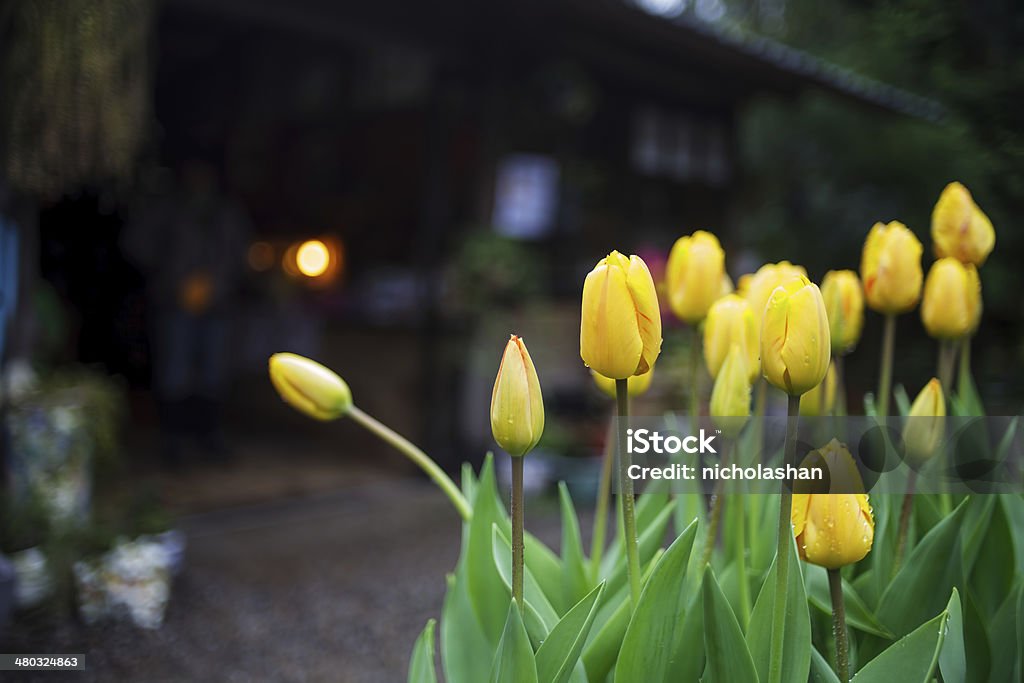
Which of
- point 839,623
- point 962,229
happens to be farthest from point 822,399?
point 839,623

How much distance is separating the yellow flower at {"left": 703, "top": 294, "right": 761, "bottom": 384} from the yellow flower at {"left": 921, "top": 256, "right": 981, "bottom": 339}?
33cm

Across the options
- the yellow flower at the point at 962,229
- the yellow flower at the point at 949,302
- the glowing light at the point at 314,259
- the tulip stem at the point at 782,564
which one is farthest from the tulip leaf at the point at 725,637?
the glowing light at the point at 314,259

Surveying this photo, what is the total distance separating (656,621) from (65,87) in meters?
2.45

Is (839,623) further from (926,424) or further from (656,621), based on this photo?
(926,424)

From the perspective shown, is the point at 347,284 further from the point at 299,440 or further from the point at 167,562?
the point at 167,562

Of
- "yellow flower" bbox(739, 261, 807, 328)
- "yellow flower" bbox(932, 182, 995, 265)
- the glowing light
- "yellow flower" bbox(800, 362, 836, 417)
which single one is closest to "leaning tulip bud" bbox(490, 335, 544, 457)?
"yellow flower" bbox(739, 261, 807, 328)

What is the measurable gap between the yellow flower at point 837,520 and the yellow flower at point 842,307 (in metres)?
0.25

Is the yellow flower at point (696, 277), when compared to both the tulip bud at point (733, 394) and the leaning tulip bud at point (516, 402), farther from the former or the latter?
the leaning tulip bud at point (516, 402)

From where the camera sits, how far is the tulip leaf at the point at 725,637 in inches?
37.7

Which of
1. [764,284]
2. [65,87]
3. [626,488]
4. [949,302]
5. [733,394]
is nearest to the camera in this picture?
[626,488]

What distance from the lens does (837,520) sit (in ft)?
3.14

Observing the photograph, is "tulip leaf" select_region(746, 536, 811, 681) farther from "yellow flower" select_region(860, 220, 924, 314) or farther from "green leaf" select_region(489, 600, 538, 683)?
"yellow flower" select_region(860, 220, 924, 314)

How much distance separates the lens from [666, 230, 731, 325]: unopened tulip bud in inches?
51.4

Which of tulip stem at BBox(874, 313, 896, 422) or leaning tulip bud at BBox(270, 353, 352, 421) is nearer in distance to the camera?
leaning tulip bud at BBox(270, 353, 352, 421)
